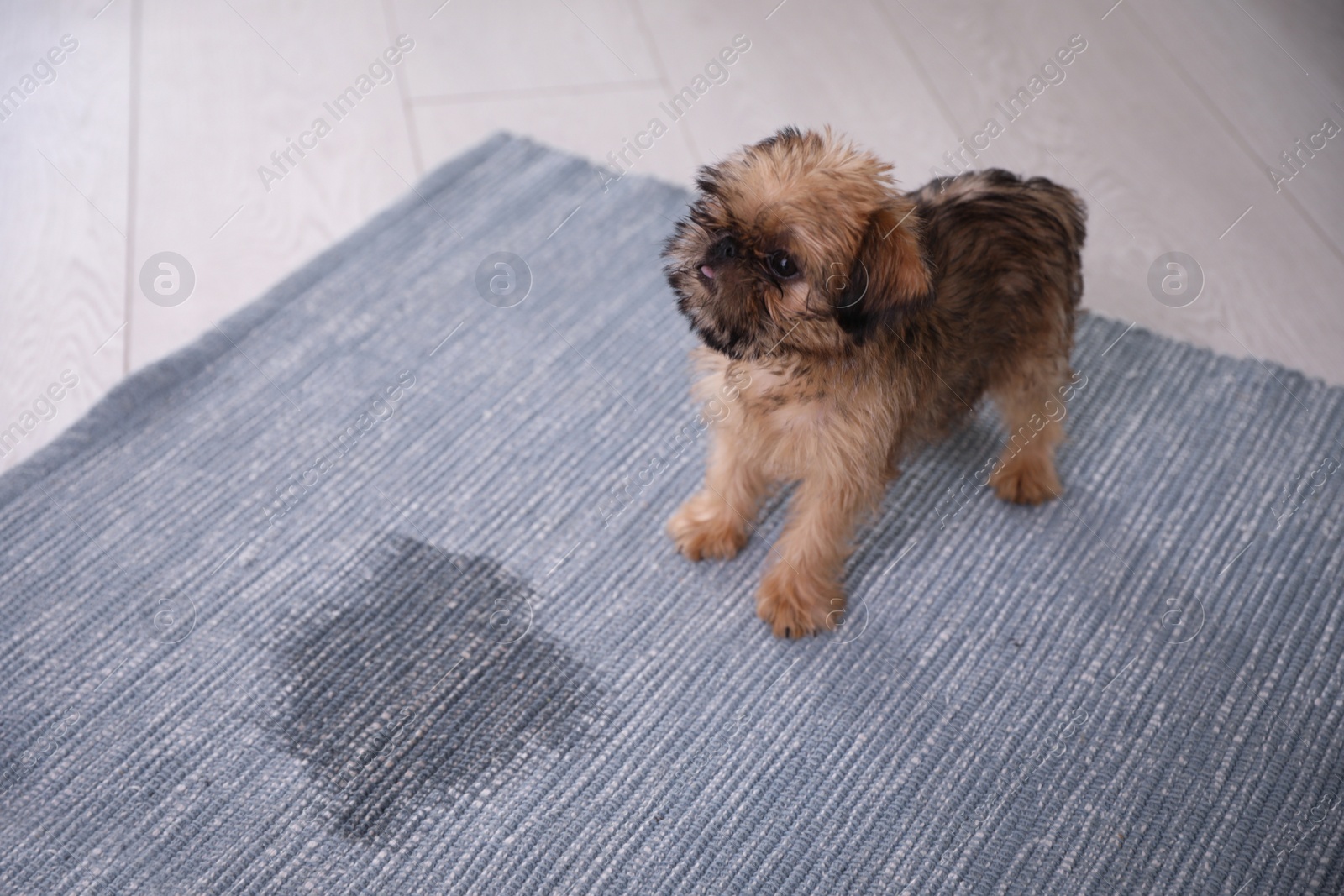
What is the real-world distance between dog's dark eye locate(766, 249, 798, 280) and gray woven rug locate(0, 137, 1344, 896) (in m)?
0.75

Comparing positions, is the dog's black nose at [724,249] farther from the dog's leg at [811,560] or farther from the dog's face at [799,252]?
the dog's leg at [811,560]

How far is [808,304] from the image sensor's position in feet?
4.85

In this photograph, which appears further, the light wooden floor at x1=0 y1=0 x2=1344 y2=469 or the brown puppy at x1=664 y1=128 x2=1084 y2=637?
the light wooden floor at x1=0 y1=0 x2=1344 y2=469

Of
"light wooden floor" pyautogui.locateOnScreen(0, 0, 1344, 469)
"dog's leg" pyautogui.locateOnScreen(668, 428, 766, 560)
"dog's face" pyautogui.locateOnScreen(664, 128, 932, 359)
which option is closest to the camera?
"dog's face" pyautogui.locateOnScreen(664, 128, 932, 359)

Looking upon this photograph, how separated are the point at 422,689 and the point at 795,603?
0.71 meters

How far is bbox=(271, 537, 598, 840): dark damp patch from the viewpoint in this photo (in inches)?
67.7

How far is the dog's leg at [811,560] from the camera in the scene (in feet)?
5.96

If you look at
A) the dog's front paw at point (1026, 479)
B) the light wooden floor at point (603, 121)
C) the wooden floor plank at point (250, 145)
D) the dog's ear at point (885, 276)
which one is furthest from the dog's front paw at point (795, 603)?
the wooden floor plank at point (250, 145)

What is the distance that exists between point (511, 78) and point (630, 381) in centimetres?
140

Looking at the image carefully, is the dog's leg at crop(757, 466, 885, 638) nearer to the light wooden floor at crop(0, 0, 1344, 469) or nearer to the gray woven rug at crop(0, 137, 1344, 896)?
the gray woven rug at crop(0, 137, 1344, 896)

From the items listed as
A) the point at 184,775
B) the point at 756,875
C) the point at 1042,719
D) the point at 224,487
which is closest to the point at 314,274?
the point at 224,487

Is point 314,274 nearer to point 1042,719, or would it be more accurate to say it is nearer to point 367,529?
point 367,529

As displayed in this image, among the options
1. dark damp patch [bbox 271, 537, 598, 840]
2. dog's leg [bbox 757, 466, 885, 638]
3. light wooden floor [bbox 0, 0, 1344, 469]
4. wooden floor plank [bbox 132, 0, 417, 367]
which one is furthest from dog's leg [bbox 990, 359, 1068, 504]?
wooden floor plank [bbox 132, 0, 417, 367]

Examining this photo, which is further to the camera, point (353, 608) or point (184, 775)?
point (353, 608)
